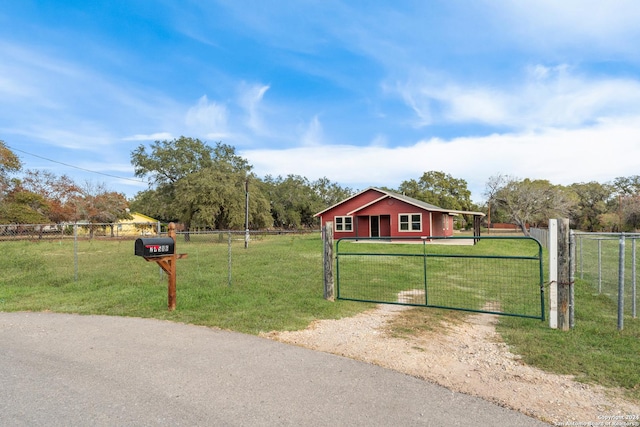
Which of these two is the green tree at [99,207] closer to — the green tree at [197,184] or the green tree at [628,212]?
the green tree at [197,184]

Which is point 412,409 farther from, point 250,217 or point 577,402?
point 250,217

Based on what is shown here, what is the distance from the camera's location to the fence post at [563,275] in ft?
17.4

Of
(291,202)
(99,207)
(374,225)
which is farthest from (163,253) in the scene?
(291,202)

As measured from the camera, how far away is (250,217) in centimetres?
3534

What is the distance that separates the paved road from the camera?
2.93 m

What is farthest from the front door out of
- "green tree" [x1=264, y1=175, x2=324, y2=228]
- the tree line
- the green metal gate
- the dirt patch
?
"green tree" [x1=264, y1=175, x2=324, y2=228]

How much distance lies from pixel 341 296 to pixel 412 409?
476 centimetres

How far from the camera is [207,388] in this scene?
3.48 metres

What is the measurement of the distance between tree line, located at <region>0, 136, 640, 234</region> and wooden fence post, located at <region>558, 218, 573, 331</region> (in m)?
25.9

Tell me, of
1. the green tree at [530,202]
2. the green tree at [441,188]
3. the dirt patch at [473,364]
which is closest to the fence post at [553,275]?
the dirt patch at [473,364]

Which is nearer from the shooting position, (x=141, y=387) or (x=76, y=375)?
(x=141, y=387)

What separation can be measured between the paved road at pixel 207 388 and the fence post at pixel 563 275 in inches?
117

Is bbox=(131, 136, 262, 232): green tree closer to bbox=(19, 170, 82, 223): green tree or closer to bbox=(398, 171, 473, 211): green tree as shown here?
bbox=(19, 170, 82, 223): green tree

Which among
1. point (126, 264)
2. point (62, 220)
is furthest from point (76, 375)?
point (62, 220)
